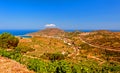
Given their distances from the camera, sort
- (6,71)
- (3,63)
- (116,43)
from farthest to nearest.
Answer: (116,43) → (3,63) → (6,71)

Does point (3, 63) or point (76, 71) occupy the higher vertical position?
point (3, 63)

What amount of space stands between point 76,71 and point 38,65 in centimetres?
499

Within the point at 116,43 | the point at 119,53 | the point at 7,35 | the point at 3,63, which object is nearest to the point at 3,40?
the point at 7,35

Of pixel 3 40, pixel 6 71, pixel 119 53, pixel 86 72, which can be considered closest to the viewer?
pixel 6 71

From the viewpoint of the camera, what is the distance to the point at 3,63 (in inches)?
758

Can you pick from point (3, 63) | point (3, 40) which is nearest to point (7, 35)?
point (3, 40)

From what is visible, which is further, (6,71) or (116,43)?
(116,43)

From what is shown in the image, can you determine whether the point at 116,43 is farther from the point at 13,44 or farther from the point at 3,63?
the point at 3,63

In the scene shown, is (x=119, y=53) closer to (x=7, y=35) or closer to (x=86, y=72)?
(x=7, y=35)

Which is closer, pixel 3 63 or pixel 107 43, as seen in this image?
pixel 3 63

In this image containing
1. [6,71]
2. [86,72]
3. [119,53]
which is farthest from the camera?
[119,53]

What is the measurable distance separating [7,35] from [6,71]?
188ft

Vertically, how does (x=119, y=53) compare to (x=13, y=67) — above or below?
below

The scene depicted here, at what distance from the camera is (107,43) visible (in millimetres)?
155125
